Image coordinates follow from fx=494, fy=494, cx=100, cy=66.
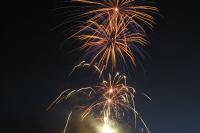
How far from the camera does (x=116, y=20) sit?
1091 inches

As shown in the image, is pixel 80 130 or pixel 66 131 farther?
pixel 66 131

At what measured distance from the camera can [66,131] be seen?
48438 mm

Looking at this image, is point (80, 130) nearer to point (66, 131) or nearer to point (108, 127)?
point (66, 131)

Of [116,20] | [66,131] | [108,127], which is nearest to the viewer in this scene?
[116,20]

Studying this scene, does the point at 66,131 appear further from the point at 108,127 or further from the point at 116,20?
the point at 116,20

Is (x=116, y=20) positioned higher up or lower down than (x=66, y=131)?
higher up

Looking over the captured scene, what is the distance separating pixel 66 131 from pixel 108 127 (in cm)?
1763

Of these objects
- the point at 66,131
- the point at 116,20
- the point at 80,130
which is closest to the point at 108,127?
the point at 116,20

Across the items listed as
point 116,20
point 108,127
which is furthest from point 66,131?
point 116,20

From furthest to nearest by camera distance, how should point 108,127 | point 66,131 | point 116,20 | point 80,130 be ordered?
point 66,131 → point 80,130 → point 108,127 → point 116,20

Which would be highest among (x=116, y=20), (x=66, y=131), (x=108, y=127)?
(x=116, y=20)

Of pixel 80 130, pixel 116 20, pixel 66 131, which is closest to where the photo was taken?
pixel 116 20

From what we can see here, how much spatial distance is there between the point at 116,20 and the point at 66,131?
75.3 feet

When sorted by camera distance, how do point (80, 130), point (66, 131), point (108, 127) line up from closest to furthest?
point (108, 127), point (80, 130), point (66, 131)
